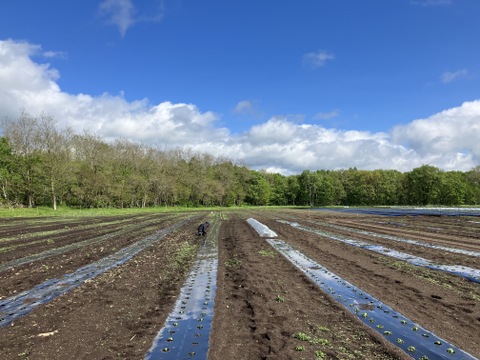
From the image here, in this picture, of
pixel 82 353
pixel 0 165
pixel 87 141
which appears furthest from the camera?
pixel 87 141

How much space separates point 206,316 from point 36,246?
45.9 ft

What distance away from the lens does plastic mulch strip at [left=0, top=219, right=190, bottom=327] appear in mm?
7559

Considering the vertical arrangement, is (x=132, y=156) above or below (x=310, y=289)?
above

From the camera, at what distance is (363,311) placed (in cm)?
754

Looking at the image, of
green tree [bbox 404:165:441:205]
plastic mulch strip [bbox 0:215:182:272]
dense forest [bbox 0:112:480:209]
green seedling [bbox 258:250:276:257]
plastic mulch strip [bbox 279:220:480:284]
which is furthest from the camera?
green tree [bbox 404:165:441:205]

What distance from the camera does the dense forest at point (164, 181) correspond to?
57.5 m

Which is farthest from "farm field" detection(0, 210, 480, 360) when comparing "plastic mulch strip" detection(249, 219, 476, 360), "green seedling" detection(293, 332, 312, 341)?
"plastic mulch strip" detection(249, 219, 476, 360)

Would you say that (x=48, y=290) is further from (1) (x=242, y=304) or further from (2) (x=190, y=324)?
(1) (x=242, y=304)

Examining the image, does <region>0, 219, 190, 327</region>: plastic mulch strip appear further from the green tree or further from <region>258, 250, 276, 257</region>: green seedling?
the green tree

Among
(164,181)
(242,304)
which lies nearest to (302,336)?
(242,304)

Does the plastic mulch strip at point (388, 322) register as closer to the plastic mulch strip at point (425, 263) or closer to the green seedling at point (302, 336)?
the green seedling at point (302, 336)

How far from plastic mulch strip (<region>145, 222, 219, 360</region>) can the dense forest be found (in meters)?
53.7

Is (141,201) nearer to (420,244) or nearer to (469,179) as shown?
(420,244)

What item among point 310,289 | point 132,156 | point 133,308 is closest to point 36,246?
point 133,308
